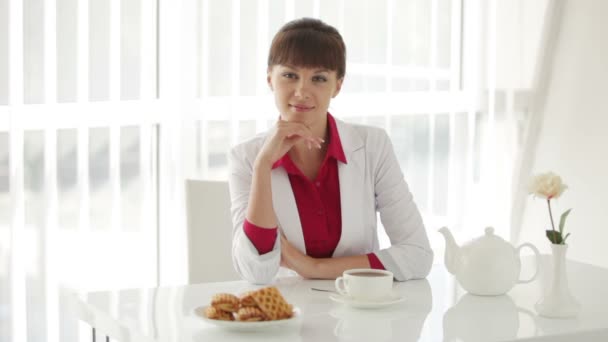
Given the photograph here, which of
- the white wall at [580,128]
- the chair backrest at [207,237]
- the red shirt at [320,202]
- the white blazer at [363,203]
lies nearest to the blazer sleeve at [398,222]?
the white blazer at [363,203]

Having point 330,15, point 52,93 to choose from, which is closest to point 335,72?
point 52,93

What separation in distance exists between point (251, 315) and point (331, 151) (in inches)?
32.7

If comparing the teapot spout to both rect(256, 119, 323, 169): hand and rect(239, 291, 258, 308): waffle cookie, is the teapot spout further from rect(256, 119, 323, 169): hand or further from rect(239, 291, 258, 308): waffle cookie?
rect(239, 291, 258, 308): waffle cookie

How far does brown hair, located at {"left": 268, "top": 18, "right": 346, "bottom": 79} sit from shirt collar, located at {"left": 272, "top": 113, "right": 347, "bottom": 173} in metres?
0.18

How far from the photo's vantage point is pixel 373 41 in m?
4.24

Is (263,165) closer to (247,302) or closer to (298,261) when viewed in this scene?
(298,261)

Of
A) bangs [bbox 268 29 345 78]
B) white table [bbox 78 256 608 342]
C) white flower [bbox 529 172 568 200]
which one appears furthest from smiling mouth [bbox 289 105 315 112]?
white flower [bbox 529 172 568 200]

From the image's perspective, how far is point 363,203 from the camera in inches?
97.0

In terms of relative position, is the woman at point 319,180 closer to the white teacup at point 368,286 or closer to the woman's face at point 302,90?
the woman's face at point 302,90

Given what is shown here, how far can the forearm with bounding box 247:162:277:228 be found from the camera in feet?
7.30

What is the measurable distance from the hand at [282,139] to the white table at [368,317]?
0.30 metres

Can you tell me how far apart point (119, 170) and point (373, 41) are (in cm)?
A: 136

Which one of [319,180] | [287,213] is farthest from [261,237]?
[319,180]

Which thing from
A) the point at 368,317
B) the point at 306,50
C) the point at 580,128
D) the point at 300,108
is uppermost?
the point at 306,50
